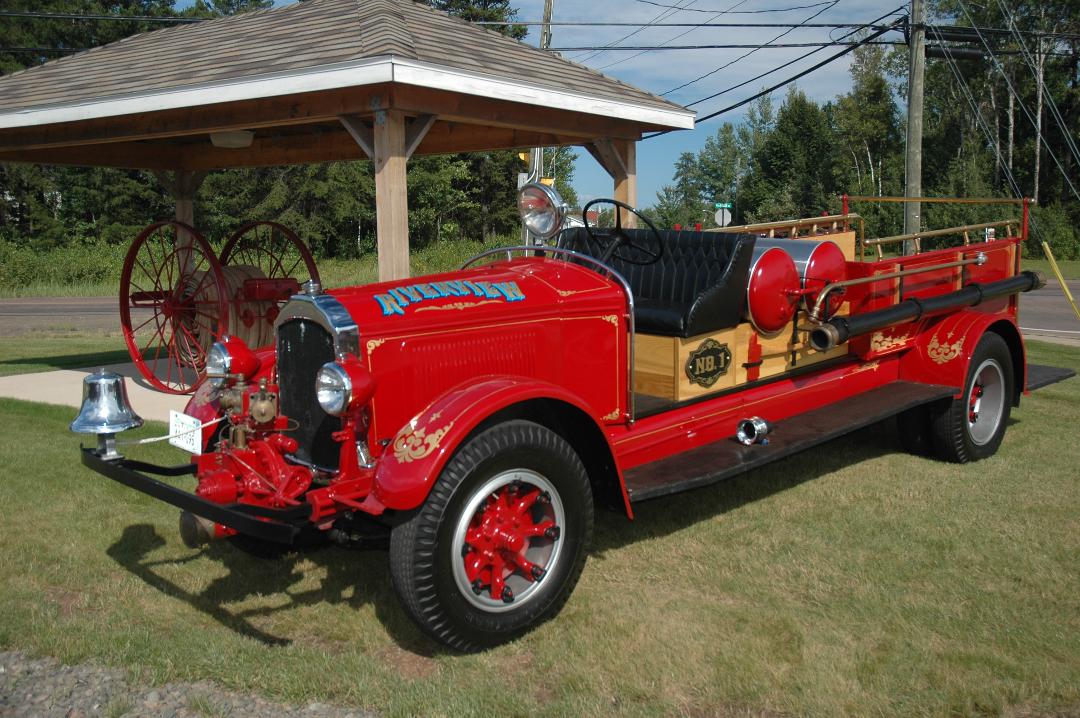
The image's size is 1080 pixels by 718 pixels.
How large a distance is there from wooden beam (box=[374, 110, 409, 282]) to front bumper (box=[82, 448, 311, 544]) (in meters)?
2.91

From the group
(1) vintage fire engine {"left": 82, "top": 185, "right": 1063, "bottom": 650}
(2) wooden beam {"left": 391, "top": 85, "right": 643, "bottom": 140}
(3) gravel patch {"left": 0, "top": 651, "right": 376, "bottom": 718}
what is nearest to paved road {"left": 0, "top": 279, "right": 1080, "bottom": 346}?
(2) wooden beam {"left": 391, "top": 85, "right": 643, "bottom": 140}

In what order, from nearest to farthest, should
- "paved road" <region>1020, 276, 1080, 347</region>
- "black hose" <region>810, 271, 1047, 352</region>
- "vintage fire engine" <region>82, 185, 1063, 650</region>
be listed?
"vintage fire engine" <region>82, 185, 1063, 650</region>
"black hose" <region>810, 271, 1047, 352</region>
"paved road" <region>1020, 276, 1080, 347</region>

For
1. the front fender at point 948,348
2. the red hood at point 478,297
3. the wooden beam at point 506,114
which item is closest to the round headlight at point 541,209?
the red hood at point 478,297

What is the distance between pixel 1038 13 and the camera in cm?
3462

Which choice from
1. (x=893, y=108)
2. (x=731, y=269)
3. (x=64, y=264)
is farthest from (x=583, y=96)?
(x=893, y=108)

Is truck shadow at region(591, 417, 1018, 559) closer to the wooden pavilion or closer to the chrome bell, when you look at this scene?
the chrome bell

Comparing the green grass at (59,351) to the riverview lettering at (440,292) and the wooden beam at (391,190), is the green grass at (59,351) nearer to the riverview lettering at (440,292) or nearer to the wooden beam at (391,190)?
the wooden beam at (391,190)

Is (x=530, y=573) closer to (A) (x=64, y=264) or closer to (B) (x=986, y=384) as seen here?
(B) (x=986, y=384)

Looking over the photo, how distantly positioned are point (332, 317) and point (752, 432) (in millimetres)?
2270

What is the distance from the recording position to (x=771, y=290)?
488 cm

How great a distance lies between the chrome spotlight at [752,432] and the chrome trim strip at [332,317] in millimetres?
2124

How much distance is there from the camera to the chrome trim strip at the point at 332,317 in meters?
3.30

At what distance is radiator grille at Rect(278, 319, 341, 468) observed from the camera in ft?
11.6

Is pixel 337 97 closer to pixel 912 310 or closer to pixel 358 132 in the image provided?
pixel 358 132
